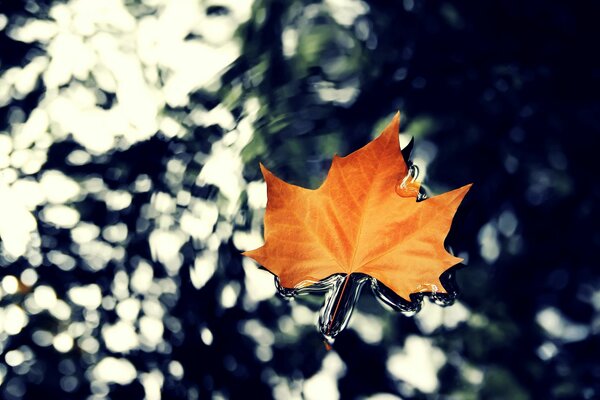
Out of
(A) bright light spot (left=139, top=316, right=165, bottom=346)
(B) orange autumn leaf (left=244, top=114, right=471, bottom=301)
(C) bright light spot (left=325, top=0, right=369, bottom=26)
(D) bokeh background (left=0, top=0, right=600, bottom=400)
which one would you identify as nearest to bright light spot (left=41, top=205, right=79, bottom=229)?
(D) bokeh background (left=0, top=0, right=600, bottom=400)

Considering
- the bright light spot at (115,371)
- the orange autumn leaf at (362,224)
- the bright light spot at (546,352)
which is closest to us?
the orange autumn leaf at (362,224)

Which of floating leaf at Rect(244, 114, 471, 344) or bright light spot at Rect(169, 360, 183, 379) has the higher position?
floating leaf at Rect(244, 114, 471, 344)

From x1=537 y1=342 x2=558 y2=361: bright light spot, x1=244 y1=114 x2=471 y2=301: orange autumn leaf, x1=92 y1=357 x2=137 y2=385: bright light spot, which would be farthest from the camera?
x1=92 y1=357 x2=137 y2=385: bright light spot

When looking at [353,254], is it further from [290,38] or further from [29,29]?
[29,29]

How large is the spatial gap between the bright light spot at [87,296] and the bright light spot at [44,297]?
0.12ft

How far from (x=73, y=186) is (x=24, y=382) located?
0.35m

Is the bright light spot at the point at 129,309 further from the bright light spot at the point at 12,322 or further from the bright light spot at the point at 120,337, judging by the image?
the bright light spot at the point at 12,322

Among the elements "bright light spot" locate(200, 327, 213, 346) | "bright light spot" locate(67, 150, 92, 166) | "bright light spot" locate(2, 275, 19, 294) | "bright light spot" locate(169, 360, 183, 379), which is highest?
"bright light spot" locate(67, 150, 92, 166)

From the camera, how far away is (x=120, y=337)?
85 centimetres

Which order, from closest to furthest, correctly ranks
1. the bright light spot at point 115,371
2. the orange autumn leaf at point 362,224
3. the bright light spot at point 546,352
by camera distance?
the orange autumn leaf at point 362,224 → the bright light spot at point 546,352 → the bright light spot at point 115,371

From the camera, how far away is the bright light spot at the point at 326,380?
76 cm

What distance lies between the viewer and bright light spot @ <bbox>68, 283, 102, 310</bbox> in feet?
2.84

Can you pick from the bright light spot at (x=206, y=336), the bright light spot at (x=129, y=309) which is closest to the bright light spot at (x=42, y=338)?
the bright light spot at (x=129, y=309)

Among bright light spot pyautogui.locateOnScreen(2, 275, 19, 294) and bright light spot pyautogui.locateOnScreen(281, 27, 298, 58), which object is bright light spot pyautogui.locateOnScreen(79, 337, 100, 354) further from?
bright light spot pyautogui.locateOnScreen(281, 27, 298, 58)
